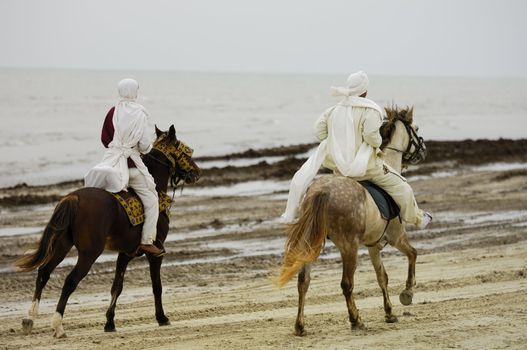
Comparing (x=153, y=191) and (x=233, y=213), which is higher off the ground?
(x=153, y=191)

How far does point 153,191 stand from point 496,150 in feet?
88.7

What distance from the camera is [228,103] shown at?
102m

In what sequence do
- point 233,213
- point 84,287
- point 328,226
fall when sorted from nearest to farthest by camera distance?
point 328,226
point 84,287
point 233,213

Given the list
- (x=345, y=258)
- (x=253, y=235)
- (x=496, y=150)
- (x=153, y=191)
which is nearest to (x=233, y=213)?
(x=253, y=235)

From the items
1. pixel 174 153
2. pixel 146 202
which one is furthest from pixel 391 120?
pixel 146 202

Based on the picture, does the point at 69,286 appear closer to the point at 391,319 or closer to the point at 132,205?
the point at 132,205

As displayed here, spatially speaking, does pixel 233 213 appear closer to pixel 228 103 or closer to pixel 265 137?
pixel 265 137

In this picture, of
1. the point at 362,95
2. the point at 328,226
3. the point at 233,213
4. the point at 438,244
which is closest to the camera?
the point at 328,226

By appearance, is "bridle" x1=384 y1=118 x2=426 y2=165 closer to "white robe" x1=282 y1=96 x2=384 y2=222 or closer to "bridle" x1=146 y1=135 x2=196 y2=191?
"white robe" x1=282 y1=96 x2=384 y2=222

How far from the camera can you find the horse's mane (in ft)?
35.9

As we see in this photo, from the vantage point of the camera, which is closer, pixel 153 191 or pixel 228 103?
pixel 153 191

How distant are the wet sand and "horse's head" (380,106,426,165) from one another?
194 centimetres

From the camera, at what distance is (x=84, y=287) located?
1433cm

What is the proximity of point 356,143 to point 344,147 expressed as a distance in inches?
5.6
